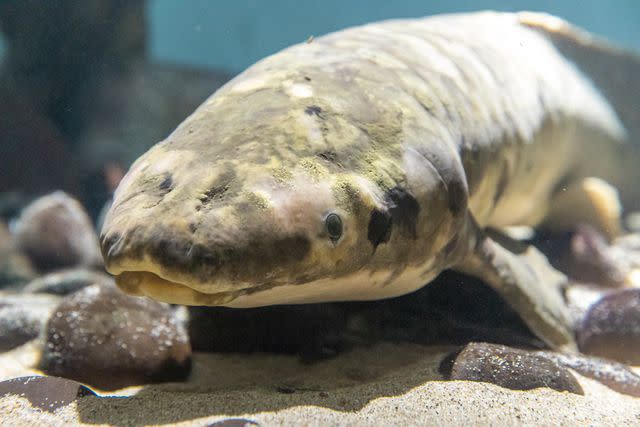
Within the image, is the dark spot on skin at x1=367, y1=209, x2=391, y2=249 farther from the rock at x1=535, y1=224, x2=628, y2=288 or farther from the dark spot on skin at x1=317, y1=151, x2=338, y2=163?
the rock at x1=535, y1=224, x2=628, y2=288

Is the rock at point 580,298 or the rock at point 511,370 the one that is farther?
the rock at point 580,298

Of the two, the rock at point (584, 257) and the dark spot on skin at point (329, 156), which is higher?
the dark spot on skin at point (329, 156)

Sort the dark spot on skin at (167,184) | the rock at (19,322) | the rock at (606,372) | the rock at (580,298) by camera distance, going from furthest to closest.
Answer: the rock at (580,298) → the rock at (19,322) → the rock at (606,372) → the dark spot on skin at (167,184)

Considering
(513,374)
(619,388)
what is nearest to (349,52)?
(513,374)

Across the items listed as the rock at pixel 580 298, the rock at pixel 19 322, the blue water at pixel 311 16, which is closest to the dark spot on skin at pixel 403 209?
the rock at pixel 580 298

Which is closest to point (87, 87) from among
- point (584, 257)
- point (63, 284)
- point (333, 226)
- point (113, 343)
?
point (63, 284)

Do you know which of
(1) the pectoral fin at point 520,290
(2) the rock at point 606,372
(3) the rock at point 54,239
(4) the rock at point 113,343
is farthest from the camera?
(3) the rock at point 54,239

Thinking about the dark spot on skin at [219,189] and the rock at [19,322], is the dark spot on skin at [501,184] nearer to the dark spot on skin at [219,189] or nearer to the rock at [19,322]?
the dark spot on skin at [219,189]

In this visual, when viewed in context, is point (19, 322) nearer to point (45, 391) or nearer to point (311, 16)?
point (45, 391)
